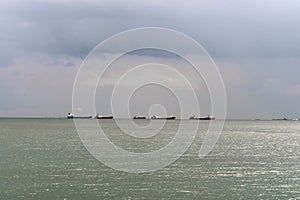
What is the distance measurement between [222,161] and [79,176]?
1689 inches

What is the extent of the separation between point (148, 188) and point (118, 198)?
28.4 ft

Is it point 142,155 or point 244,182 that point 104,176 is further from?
point 142,155

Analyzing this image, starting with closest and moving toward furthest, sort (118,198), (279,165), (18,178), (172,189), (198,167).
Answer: (118,198)
(172,189)
(18,178)
(198,167)
(279,165)

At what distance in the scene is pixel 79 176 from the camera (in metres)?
80.6

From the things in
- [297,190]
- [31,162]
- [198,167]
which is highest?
[31,162]

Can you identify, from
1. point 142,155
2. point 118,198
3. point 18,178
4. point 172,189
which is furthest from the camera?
point 142,155

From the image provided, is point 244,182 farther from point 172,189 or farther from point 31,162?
point 31,162

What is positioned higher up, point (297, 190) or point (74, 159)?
point (74, 159)

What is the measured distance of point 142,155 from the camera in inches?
4715

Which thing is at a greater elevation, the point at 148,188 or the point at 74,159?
the point at 74,159

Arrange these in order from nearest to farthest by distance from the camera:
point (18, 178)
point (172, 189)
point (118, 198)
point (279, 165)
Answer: point (118, 198), point (172, 189), point (18, 178), point (279, 165)

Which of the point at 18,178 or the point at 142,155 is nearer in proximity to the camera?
the point at 18,178

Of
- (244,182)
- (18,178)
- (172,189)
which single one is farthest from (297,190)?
(18,178)

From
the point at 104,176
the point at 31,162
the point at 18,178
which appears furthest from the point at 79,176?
the point at 31,162
